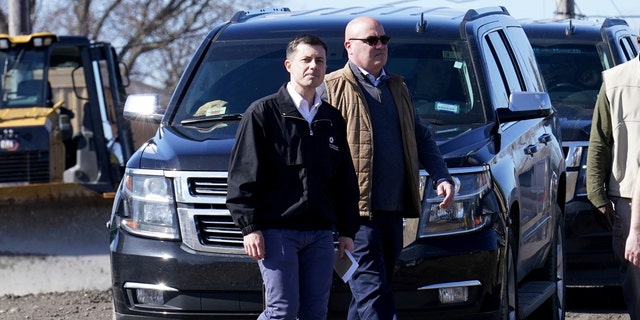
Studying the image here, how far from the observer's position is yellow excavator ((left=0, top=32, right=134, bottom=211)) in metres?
16.0

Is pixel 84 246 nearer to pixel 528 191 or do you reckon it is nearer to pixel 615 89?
pixel 528 191

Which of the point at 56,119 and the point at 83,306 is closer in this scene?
the point at 83,306

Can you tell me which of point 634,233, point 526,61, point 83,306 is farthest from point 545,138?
point 83,306

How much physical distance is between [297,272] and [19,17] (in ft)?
46.2

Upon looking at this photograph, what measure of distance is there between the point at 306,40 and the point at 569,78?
693 centimetres

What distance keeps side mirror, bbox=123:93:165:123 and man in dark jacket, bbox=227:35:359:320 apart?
2.04 meters

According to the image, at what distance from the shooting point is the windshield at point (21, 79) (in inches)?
645

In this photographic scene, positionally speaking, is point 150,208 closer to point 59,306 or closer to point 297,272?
point 297,272

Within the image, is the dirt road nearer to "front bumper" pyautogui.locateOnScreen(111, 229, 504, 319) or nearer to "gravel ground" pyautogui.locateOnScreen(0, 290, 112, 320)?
"gravel ground" pyautogui.locateOnScreen(0, 290, 112, 320)

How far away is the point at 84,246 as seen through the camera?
12.1m

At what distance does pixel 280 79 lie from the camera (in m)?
7.81

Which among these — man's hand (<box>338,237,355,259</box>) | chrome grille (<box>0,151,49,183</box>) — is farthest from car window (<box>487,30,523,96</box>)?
chrome grille (<box>0,151,49,183</box>)

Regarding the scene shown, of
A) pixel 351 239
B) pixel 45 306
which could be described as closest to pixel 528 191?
pixel 351 239

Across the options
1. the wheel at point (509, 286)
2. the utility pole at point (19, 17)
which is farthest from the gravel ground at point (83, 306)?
the utility pole at point (19, 17)
